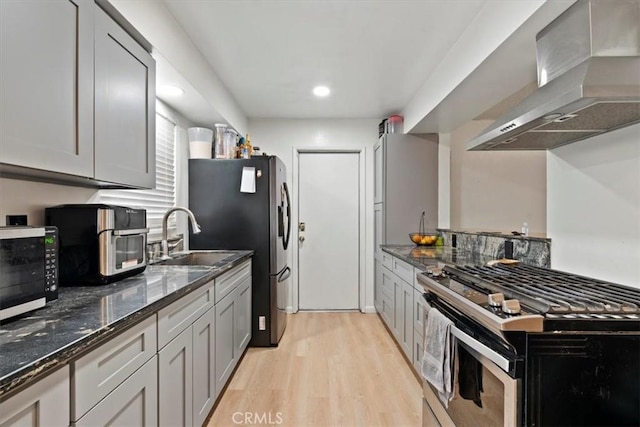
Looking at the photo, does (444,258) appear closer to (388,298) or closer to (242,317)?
(388,298)

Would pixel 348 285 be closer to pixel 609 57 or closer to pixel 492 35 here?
pixel 492 35

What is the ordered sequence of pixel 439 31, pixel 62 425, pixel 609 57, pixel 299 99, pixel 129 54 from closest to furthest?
pixel 62 425 → pixel 609 57 → pixel 129 54 → pixel 439 31 → pixel 299 99

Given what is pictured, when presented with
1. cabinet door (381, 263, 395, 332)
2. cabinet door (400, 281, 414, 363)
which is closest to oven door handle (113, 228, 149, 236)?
cabinet door (400, 281, 414, 363)

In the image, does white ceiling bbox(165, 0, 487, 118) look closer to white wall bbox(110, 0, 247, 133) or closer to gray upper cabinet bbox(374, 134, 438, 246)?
white wall bbox(110, 0, 247, 133)

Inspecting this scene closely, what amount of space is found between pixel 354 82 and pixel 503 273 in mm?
2032

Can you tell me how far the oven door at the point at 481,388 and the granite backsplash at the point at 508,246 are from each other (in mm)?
959

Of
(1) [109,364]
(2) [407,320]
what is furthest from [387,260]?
(1) [109,364]

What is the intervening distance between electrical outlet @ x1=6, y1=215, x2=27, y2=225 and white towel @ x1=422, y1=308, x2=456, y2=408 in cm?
179

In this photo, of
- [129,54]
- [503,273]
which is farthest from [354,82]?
[503,273]

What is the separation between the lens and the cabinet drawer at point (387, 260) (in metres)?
3.09

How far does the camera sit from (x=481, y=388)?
1186mm

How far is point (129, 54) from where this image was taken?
156 cm

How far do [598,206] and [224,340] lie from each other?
222 centimetres

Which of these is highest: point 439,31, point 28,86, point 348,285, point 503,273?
point 439,31
